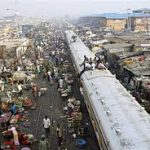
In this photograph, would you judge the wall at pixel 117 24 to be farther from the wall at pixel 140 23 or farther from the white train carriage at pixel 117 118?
the white train carriage at pixel 117 118

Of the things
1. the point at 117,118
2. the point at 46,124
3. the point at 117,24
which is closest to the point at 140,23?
the point at 117,24

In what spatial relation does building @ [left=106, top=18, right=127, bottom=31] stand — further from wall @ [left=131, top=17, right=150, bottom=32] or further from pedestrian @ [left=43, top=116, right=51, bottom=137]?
pedestrian @ [left=43, top=116, right=51, bottom=137]

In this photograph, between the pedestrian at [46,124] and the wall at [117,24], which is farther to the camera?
the wall at [117,24]

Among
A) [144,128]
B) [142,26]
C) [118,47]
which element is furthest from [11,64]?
[142,26]

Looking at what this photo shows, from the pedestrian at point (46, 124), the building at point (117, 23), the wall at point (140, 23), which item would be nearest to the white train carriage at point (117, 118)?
the pedestrian at point (46, 124)

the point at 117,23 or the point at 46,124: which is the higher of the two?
the point at 117,23

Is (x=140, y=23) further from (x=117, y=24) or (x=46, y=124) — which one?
(x=46, y=124)

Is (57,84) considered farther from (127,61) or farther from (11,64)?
(11,64)

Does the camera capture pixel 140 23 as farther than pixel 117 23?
No
